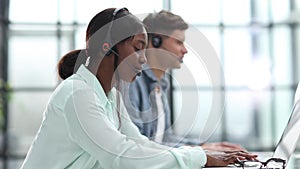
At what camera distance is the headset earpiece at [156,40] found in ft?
7.77

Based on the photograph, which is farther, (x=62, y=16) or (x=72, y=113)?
(x=62, y=16)

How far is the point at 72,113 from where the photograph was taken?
4.07 ft

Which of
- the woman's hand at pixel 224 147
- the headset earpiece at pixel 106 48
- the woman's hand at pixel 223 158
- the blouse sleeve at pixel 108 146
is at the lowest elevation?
the woman's hand at pixel 224 147

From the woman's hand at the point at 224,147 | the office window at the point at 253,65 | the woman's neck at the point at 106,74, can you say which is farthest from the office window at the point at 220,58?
the woman's neck at the point at 106,74

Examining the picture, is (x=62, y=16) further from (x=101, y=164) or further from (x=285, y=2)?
(x=101, y=164)

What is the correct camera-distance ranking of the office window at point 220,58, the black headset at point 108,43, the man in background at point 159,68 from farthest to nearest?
the office window at point 220,58
the man in background at point 159,68
the black headset at point 108,43

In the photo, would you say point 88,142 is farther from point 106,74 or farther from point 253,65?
point 253,65

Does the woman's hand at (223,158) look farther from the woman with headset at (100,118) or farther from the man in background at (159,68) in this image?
the man in background at (159,68)

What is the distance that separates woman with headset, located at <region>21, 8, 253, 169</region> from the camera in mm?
1208

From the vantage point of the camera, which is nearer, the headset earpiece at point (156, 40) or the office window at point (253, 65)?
the headset earpiece at point (156, 40)

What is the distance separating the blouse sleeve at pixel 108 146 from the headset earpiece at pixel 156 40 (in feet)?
3.74

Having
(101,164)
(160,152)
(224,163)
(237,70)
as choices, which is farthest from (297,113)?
(237,70)

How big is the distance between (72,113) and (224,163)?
1.27ft

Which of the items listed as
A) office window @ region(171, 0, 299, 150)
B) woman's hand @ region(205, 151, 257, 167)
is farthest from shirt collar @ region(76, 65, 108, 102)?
office window @ region(171, 0, 299, 150)
